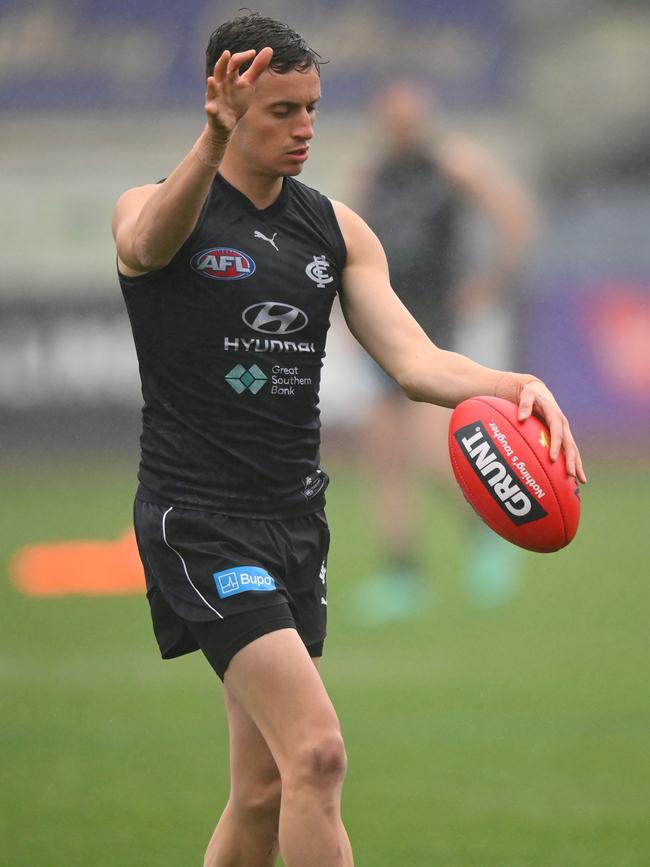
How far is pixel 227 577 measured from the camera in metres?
3.33

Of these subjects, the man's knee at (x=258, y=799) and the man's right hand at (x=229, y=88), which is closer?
the man's right hand at (x=229, y=88)

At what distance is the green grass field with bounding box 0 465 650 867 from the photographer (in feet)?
14.4

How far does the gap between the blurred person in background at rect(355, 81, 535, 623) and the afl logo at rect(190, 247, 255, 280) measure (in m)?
4.64

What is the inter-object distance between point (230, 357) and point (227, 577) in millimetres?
490

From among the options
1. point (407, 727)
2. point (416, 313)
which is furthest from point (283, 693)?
point (416, 313)

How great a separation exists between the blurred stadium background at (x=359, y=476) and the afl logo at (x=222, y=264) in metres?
1.66

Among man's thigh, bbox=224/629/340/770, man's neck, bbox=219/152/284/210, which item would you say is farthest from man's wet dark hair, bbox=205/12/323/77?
man's thigh, bbox=224/629/340/770

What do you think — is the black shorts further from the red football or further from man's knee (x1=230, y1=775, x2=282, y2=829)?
the red football

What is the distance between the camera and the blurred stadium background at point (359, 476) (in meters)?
4.75

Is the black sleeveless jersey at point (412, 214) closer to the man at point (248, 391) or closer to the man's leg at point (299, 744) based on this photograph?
the man at point (248, 391)

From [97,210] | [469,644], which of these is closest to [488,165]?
[97,210]

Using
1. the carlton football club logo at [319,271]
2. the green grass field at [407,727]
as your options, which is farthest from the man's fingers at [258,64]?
the green grass field at [407,727]

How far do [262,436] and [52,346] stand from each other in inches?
366

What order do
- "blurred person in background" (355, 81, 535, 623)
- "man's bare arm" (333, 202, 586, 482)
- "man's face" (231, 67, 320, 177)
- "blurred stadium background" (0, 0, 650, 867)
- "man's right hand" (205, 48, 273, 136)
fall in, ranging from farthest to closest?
"blurred person in background" (355, 81, 535, 623)
"blurred stadium background" (0, 0, 650, 867)
"man's bare arm" (333, 202, 586, 482)
"man's face" (231, 67, 320, 177)
"man's right hand" (205, 48, 273, 136)
